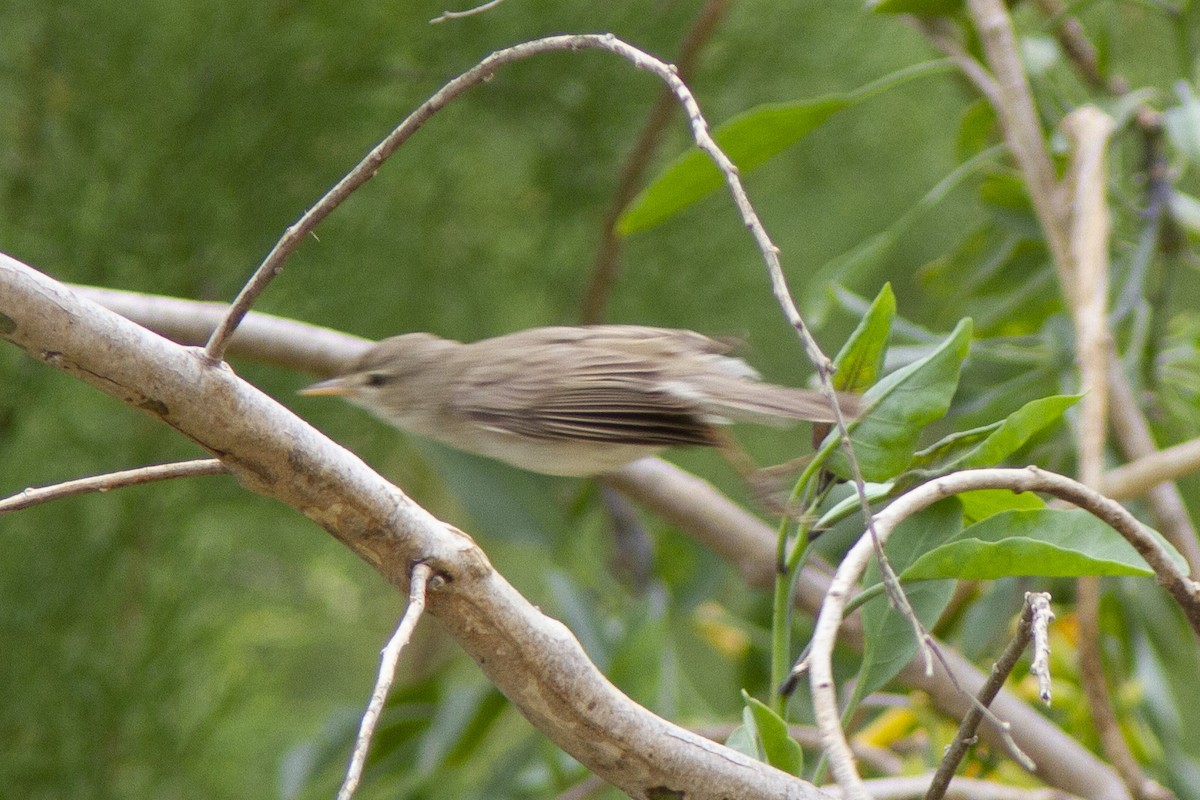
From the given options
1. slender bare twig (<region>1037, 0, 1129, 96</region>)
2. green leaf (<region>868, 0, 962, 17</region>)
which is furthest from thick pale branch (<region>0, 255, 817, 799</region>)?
slender bare twig (<region>1037, 0, 1129, 96</region>)

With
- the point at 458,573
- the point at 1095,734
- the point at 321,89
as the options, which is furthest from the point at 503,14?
the point at 458,573

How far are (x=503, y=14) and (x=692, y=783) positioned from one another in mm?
1632

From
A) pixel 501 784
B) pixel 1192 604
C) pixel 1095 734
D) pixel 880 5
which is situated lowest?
pixel 501 784

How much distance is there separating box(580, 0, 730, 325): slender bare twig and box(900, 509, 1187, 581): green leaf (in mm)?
1226

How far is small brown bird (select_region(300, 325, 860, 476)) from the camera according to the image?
3.87 feet

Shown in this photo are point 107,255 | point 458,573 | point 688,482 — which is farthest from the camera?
point 107,255

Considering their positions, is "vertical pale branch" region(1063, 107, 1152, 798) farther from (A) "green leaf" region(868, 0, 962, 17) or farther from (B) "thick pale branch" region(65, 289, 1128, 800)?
(A) "green leaf" region(868, 0, 962, 17)

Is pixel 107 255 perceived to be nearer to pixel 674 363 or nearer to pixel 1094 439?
pixel 674 363

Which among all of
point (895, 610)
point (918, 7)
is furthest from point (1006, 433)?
point (918, 7)

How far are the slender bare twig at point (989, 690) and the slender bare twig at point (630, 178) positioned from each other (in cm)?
131

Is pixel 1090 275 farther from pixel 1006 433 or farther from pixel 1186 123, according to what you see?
pixel 1006 433

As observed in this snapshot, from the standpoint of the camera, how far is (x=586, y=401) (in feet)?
4.23

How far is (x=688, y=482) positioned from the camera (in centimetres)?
160

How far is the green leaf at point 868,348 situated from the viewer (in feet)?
2.54
